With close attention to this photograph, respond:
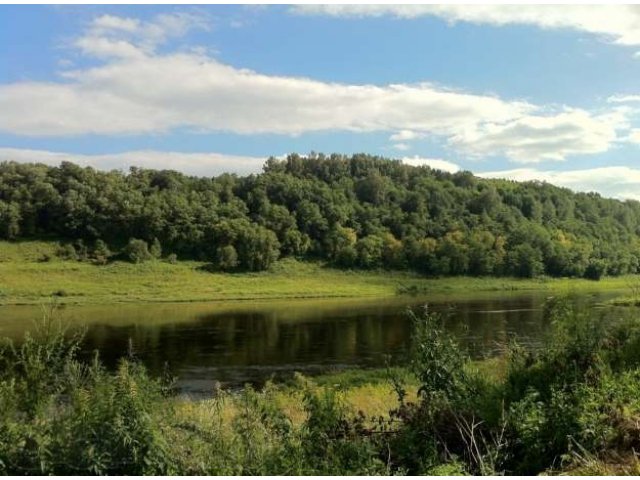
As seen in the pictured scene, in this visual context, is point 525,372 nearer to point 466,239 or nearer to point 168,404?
point 168,404

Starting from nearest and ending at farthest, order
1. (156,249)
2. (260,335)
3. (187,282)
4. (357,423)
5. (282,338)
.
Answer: (357,423) < (282,338) < (260,335) < (187,282) < (156,249)

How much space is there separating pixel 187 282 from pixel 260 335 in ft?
209

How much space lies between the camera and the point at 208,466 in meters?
8.72

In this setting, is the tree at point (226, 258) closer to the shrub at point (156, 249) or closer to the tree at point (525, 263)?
the shrub at point (156, 249)

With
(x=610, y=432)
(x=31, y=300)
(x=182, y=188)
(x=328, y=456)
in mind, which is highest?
(x=182, y=188)

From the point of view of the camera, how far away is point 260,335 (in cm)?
5459

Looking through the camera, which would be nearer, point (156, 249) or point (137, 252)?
point (137, 252)

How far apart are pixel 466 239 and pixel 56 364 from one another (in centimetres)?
15125

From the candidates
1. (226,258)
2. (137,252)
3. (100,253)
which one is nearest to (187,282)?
(226,258)

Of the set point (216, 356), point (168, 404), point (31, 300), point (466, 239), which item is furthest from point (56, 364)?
point (466, 239)

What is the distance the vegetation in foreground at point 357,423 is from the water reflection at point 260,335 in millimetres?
10879

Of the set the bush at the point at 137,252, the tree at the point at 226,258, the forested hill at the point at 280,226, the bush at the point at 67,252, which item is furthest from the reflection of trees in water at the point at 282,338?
the forested hill at the point at 280,226

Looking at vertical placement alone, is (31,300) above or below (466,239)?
below

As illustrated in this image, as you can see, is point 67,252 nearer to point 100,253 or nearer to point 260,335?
point 100,253
